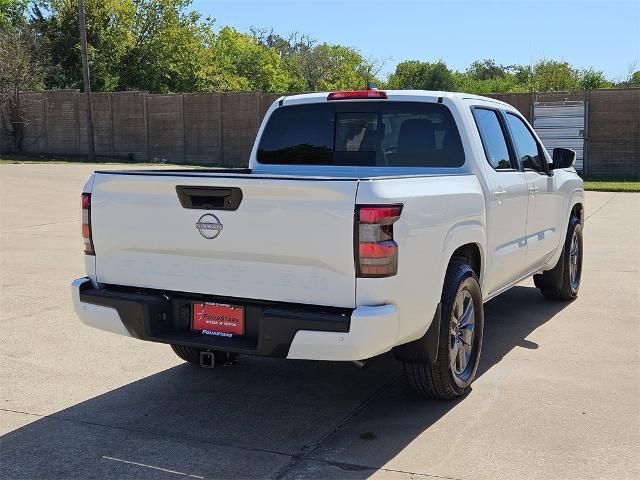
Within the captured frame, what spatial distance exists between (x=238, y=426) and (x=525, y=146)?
3.56 m

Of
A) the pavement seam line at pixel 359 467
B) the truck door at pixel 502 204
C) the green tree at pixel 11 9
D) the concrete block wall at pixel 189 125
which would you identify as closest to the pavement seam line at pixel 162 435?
the pavement seam line at pixel 359 467

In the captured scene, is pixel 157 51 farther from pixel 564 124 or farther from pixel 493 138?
pixel 493 138

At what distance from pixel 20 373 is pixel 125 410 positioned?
114cm

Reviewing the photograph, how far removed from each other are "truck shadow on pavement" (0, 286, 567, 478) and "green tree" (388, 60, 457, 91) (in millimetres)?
70325

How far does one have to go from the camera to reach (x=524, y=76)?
277 ft

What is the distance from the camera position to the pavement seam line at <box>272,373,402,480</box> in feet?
12.8

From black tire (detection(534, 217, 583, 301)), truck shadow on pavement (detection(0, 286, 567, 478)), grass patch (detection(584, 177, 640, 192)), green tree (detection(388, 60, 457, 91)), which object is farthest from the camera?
green tree (detection(388, 60, 457, 91))

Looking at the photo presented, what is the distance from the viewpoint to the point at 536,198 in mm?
6445

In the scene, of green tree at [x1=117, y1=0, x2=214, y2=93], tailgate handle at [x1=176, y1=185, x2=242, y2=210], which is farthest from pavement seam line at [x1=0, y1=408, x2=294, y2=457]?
green tree at [x1=117, y1=0, x2=214, y2=93]

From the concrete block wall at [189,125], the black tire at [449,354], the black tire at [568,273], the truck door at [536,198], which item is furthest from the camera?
the concrete block wall at [189,125]

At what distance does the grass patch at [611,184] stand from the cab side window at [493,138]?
16.4 metres

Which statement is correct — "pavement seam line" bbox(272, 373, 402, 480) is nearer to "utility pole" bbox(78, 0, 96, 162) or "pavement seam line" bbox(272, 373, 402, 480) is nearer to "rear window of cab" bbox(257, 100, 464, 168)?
"rear window of cab" bbox(257, 100, 464, 168)

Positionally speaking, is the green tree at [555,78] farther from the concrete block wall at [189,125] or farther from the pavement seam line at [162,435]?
the pavement seam line at [162,435]

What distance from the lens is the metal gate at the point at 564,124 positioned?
998 inches
